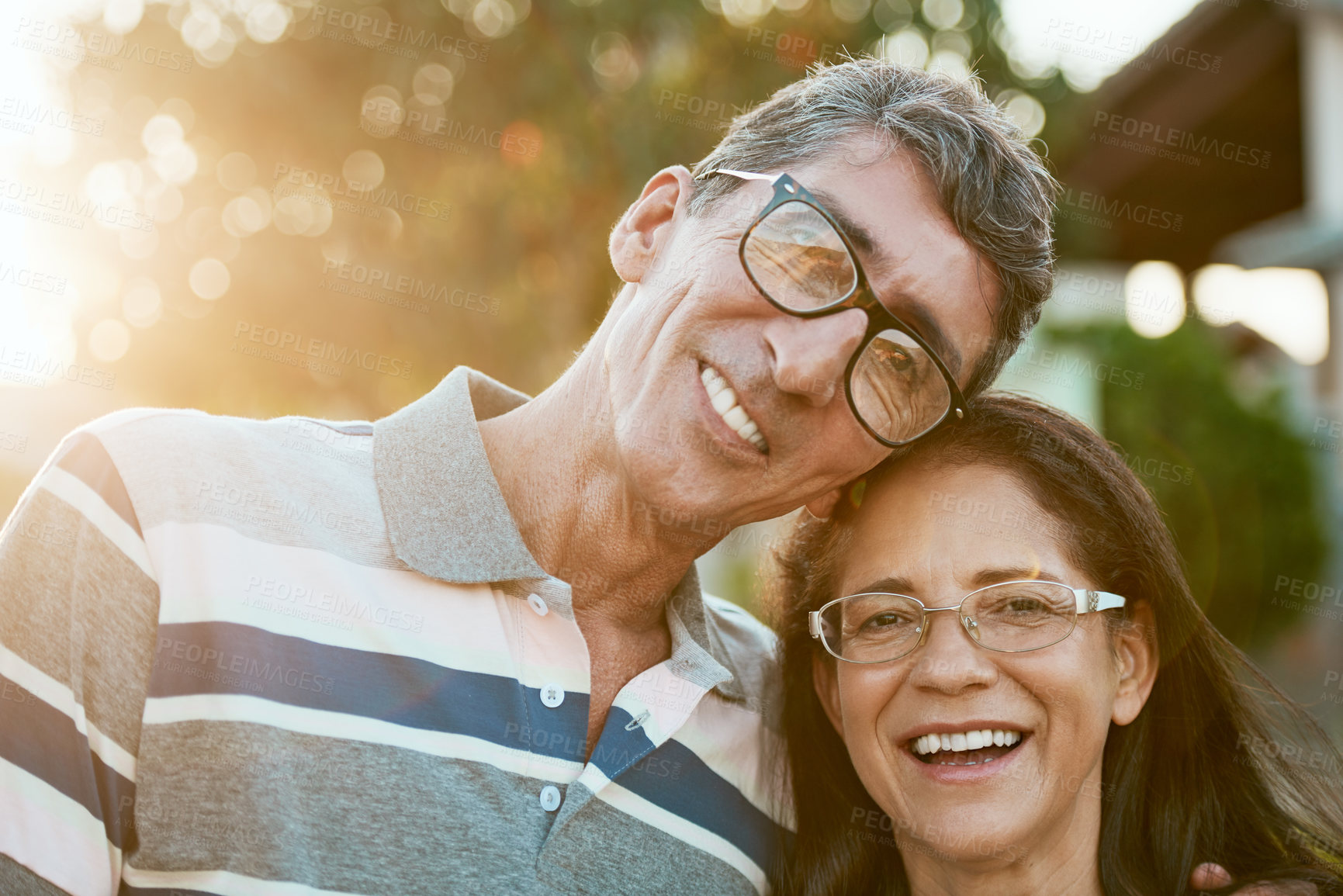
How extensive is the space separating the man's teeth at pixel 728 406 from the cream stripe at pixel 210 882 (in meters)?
1.25

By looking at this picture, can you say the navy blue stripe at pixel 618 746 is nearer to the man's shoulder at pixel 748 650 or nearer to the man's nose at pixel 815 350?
the man's shoulder at pixel 748 650

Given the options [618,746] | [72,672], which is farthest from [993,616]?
[72,672]

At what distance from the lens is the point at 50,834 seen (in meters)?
1.78

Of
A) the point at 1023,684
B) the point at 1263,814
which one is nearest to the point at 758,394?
the point at 1023,684

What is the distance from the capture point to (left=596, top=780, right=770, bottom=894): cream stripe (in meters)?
2.20

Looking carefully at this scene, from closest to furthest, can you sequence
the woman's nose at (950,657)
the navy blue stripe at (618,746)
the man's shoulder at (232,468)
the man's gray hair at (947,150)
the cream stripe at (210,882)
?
the cream stripe at (210,882) → the man's shoulder at (232,468) → the navy blue stripe at (618,746) → the woman's nose at (950,657) → the man's gray hair at (947,150)

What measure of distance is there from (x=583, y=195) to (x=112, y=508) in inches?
309

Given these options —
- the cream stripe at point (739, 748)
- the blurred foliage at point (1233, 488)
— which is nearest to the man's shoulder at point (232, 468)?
the cream stripe at point (739, 748)

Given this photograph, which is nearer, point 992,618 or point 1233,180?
point 992,618

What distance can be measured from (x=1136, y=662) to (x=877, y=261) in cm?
120

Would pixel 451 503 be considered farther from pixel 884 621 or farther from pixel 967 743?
pixel 967 743

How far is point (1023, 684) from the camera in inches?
90.9

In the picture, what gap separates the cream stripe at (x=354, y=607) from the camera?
6.50ft

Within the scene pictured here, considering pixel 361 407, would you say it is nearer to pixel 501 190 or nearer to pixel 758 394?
pixel 501 190
